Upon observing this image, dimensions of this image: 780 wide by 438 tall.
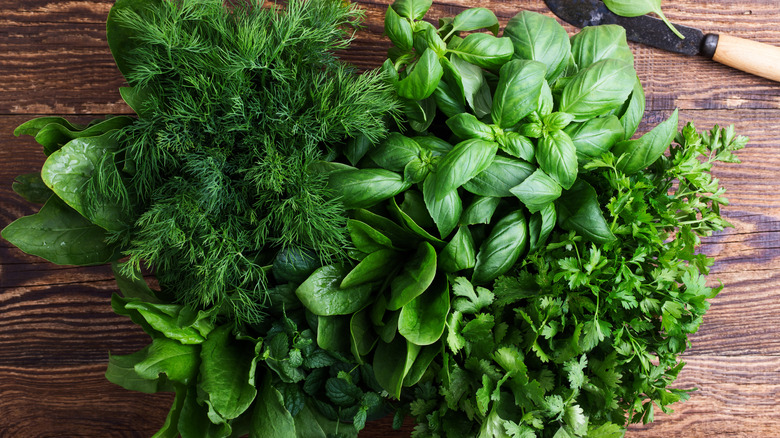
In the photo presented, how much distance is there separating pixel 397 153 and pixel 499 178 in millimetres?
169

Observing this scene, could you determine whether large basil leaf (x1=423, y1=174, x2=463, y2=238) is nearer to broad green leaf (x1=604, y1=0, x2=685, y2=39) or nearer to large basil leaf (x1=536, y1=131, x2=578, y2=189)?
large basil leaf (x1=536, y1=131, x2=578, y2=189)

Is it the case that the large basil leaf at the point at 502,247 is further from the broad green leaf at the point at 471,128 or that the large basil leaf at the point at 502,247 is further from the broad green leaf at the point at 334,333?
the broad green leaf at the point at 334,333

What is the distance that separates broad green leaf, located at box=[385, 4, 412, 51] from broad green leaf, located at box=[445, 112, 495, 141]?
159 mm

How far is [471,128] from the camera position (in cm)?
80

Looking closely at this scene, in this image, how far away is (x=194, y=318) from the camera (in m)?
0.86

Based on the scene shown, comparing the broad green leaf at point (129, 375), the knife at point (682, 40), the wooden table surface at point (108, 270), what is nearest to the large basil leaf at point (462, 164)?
the wooden table surface at point (108, 270)

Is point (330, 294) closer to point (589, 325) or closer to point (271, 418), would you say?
point (271, 418)

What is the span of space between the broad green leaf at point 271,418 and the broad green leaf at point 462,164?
17.2 inches

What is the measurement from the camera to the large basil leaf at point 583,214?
0.80 m

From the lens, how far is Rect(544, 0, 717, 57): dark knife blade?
107 cm

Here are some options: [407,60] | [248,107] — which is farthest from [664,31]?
[248,107]

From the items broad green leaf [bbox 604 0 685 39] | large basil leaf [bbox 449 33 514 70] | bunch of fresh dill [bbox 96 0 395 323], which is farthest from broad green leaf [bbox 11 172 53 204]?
broad green leaf [bbox 604 0 685 39]

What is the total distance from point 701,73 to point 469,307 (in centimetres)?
75

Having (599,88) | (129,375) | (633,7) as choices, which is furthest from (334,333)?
(633,7)
